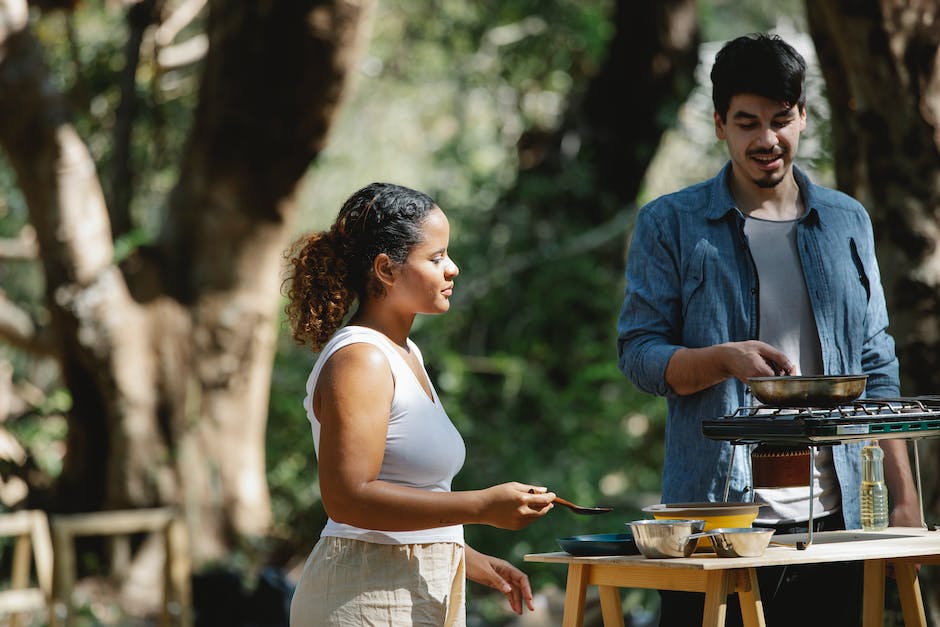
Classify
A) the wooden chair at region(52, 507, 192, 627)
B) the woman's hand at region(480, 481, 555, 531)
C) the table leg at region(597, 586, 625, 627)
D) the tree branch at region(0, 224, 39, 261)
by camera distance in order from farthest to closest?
the tree branch at region(0, 224, 39, 261) → the wooden chair at region(52, 507, 192, 627) → the table leg at region(597, 586, 625, 627) → the woman's hand at region(480, 481, 555, 531)

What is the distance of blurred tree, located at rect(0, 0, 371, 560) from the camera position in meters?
6.34

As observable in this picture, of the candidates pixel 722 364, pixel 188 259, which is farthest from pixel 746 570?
pixel 188 259

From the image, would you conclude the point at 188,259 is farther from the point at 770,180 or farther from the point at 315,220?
the point at 770,180

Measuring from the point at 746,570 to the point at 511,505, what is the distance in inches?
17.2

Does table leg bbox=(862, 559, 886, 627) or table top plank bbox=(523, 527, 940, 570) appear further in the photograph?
table leg bbox=(862, 559, 886, 627)

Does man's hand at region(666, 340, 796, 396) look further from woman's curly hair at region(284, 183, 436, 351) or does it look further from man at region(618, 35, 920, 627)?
woman's curly hair at region(284, 183, 436, 351)

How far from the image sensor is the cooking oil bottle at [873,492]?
2.45 m

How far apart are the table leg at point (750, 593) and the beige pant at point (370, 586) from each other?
0.51 m

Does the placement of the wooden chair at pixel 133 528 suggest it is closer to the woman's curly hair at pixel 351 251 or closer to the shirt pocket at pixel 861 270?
the woman's curly hair at pixel 351 251

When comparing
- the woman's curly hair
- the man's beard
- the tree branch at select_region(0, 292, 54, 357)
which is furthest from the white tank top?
the tree branch at select_region(0, 292, 54, 357)

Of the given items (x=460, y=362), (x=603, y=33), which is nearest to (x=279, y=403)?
(x=460, y=362)

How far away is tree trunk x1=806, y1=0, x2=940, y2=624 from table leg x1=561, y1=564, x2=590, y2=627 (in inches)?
72.7

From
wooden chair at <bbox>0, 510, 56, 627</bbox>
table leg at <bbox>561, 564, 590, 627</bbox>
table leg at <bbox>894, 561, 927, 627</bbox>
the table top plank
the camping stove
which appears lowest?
wooden chair at <bbox>0, 510, 56, 627</bbox>

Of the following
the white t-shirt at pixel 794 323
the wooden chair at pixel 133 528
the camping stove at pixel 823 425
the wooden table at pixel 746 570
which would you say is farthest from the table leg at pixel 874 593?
the wooden chair at pixel 133 528
